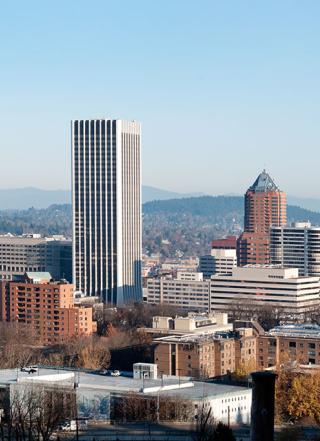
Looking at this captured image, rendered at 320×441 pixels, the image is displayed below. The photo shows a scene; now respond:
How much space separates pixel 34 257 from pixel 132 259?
1073 cm

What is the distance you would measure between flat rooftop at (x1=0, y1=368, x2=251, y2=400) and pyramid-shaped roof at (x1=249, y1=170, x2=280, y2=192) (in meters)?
69.5

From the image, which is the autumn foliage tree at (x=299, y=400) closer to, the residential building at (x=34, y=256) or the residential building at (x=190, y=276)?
the residential building at (x=190, y=276)

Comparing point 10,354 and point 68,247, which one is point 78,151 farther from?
point 10,354

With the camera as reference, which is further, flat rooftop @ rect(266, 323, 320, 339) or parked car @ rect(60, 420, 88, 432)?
flat rooftop @ rect(266, 323, 320, 339)

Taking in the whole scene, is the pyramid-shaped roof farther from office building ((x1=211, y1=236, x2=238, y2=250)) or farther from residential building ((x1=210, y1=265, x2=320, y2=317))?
residential building ((x1=210, y1=265, x2=320, y2=317))

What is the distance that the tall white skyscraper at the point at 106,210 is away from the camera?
89188mm

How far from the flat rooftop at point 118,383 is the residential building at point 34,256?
51430mm

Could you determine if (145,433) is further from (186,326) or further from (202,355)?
(186,326)

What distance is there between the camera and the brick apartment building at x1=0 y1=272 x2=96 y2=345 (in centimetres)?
6744

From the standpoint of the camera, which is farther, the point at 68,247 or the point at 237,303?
the point at 68,247

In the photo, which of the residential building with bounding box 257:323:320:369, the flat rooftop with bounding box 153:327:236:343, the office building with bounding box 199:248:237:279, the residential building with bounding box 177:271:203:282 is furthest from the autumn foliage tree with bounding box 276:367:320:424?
the office building with bounding box 199:248:237:279

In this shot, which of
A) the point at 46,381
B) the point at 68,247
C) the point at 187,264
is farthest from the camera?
the point at 187,264

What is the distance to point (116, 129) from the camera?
3583 inches

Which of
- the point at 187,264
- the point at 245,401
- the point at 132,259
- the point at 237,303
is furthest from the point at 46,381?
the point at 187,264
